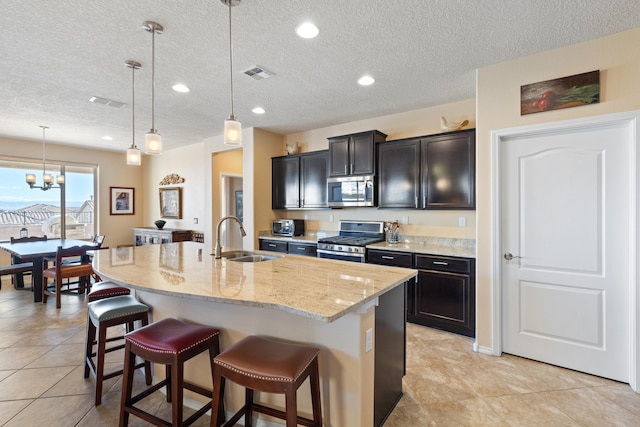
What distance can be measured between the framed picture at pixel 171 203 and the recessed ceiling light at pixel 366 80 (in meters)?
5.03

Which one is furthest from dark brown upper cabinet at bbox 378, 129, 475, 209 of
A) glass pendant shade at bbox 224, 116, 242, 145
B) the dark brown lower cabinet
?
glass pendant shade at bbox 224, 116, 242, 145

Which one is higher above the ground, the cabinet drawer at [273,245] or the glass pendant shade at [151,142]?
the glass pendant shade at [151,142]

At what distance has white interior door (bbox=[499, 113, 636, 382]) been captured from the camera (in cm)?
239

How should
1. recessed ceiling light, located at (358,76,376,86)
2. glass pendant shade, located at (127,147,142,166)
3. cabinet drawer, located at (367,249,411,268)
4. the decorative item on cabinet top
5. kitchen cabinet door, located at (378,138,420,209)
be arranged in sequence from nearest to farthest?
1. glass pendant shade, located at (127,147,142,166)
2. recessed ceiling light, located at (358,76,376,86)
3. cabinet drawer, located at (367,249,411,268)
4. kitchen cabinet door, located at (378,138,420,209)
5. the decorative item on cabinet top

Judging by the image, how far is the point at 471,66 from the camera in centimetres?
285

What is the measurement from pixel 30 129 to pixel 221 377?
5.99m

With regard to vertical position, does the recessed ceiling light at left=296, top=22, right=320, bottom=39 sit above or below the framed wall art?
above

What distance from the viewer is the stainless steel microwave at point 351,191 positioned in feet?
13.8

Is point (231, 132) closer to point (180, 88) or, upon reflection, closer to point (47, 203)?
point (180, 88)

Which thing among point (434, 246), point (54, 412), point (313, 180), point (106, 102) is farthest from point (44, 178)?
point (434, 246)

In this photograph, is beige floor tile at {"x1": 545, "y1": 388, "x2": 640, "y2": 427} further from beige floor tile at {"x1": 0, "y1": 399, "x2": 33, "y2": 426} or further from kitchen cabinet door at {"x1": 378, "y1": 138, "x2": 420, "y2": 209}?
beige floor tile at {"x1": 0, "y1": 399, "x2": 33, "y2": 426}

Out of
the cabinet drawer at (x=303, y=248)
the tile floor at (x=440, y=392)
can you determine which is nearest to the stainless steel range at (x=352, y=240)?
the cabinet drawer at (x=303, y=248)

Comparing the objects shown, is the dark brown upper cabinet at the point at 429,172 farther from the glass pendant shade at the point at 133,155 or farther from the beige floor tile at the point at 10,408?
the beige floor tile at the point at 10,408

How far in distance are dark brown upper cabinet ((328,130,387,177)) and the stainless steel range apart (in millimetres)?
808
